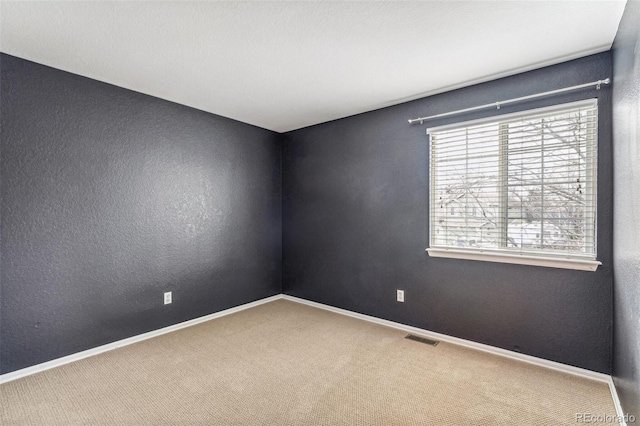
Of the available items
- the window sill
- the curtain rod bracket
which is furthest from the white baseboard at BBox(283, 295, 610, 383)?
the curtain rod bracket

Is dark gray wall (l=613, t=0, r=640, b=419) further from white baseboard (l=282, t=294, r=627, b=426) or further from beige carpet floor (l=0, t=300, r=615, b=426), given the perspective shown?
beige carpet floor (l=0, t=300, r=615, b=426)

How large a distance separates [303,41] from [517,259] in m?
2.28

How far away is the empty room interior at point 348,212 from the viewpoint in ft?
5.95

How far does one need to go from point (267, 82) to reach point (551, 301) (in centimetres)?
285

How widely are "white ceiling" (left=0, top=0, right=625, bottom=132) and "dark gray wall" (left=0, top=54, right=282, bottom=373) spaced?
34 cm

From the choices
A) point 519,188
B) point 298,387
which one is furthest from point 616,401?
point 298,387

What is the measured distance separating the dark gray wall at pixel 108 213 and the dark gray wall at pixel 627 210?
11.1 feet

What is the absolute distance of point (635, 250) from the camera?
1.45 metres

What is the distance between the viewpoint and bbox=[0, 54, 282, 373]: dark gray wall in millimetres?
2261

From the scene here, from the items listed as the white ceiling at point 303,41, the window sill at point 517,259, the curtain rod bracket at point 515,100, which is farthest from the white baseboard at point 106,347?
the curtain rod bracket at point 515,100

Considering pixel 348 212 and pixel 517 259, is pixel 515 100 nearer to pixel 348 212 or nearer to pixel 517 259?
pixel 517 259

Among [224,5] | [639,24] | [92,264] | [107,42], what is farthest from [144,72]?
[639,24]

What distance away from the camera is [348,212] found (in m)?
3.63

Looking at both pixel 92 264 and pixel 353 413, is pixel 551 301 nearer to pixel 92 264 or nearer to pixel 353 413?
pixel 353 413
